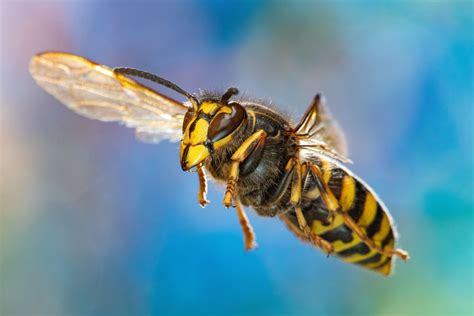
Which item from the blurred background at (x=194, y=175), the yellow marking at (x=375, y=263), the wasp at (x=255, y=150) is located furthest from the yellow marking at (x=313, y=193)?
the blurred background at (x=194, y=175)

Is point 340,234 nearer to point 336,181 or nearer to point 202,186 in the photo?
point 336,181

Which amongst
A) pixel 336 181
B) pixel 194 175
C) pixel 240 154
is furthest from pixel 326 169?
pixel 194 175

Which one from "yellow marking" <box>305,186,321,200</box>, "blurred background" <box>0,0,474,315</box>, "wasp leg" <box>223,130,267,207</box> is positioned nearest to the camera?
"wasp leg" <box>223,130,267,207</box>

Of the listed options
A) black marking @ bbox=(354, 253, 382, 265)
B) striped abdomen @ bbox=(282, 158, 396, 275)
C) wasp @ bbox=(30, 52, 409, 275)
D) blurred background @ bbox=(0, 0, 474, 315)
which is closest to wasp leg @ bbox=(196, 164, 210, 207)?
wasp @ bbox=(30, 52, 409, 275)

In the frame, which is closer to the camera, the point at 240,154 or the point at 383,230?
the point at 240,154

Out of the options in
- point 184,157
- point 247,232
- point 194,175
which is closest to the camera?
point 184,157

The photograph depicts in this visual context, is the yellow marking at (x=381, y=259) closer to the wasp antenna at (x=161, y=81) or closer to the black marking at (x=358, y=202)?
the black marking at (x=358, y=202)

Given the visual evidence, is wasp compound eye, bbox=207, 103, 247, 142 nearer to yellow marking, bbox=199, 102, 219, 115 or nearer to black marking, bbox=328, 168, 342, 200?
yellow marking, bbox=199, 102, 219, 115
